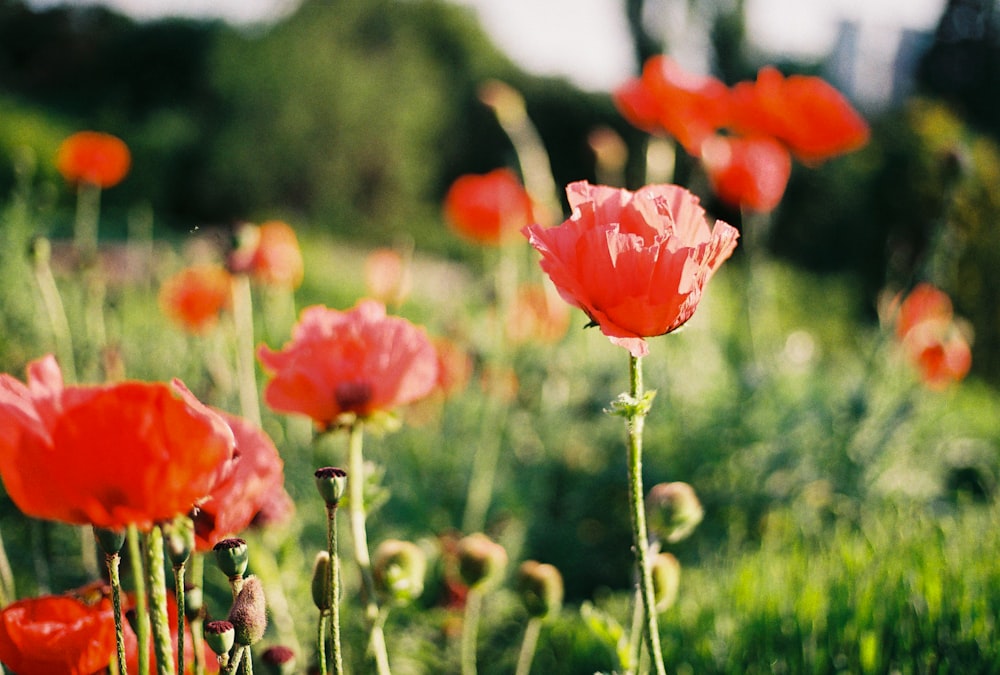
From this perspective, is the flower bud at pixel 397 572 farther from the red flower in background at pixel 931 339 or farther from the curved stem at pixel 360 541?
the red flower in background at pixel 931 339

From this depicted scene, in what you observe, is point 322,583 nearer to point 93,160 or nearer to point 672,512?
point 672,512

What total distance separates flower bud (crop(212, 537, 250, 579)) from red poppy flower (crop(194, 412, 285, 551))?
1.5 inches

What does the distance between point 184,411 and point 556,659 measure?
129 centimetres

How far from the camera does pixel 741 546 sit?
2434 mm

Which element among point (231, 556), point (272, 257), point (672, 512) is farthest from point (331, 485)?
point (272, 257)

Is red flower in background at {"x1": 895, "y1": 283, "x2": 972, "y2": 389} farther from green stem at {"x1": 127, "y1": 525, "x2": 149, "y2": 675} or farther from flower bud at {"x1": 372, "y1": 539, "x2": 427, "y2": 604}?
green stem at {"x1": 127, "y1": 525, "x2": 149, "y2": 675}

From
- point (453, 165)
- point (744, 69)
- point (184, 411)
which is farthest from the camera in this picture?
point (453, 165)

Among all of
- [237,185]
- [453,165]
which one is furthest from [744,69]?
[237,185]

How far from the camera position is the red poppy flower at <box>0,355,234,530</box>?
1.78 feet

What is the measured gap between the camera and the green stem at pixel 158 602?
22.7 inches

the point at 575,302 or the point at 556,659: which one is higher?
the point at 575,302

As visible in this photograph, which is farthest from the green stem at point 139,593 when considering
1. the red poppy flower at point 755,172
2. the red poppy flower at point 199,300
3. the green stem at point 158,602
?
the red poppy flower at point 755,172

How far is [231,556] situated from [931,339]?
7.48ft

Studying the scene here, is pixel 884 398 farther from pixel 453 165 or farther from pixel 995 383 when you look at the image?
pixel 453 165
